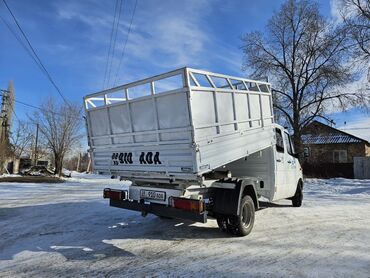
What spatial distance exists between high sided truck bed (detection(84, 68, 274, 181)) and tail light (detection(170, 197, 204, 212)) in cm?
41

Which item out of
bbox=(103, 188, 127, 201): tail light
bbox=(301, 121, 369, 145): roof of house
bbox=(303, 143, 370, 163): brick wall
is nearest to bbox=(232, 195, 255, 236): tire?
bbox=(103, 188, 127, 201): tail light

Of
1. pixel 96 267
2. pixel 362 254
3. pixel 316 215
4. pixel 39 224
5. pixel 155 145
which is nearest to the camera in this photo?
pixel 96 267

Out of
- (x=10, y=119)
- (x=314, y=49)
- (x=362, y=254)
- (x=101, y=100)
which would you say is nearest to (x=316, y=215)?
(x=362, y=254)

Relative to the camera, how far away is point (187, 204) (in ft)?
21.1

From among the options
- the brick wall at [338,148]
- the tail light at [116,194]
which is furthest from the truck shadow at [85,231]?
the brick wall at [338,148]

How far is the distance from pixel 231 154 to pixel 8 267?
4092 millimetres

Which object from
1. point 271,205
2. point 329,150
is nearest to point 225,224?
point 271,205

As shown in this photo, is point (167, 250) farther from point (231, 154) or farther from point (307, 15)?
point (307, 15)

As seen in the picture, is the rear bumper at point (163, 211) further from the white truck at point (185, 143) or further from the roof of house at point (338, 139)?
the roof of house at point (338, 139)

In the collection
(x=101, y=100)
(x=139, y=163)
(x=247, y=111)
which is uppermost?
(x=101, y=100)

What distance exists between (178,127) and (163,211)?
5.34 ft

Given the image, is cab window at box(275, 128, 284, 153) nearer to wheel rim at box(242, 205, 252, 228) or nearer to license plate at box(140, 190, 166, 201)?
wheel rim at box(242, 205, 252, 228)

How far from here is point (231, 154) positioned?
6.86m

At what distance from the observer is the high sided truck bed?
6.17 metres
